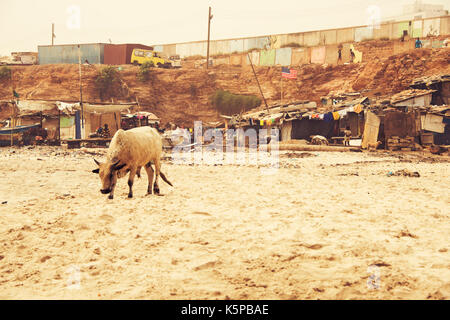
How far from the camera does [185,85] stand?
45.6 meters

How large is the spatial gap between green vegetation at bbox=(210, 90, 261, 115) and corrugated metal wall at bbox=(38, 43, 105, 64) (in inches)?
692

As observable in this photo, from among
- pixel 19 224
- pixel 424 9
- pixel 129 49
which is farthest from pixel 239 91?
pixel 19 224

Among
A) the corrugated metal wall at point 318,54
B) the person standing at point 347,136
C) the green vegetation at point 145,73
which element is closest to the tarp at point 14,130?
the person standing at point 347,136

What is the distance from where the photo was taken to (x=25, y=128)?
24250 millimetres

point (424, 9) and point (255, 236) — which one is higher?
point (424, 9)

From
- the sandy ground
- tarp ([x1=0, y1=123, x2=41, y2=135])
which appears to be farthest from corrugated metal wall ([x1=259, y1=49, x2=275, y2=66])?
the sandy ground

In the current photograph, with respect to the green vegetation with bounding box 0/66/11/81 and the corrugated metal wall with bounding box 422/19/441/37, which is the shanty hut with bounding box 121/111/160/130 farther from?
the corrugated metal wall with bounding box 422/19/441/37

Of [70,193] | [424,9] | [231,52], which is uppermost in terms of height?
[424,9]

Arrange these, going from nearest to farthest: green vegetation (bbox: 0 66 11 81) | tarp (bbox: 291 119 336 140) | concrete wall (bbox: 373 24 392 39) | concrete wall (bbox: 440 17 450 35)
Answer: tarp (bbox: 291 119 336 140) → concrete wall (bbox: 440 17 450 35) → concrete wall (bbox: 373 24 392 39) → green vegetation (bbox: 0 66 11 81)

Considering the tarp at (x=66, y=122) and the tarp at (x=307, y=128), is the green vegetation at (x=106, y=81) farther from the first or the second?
the tarp at (x=307, y=128)

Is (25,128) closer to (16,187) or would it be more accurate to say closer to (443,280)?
(16,187)

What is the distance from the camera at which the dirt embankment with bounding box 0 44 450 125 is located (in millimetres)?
42188
